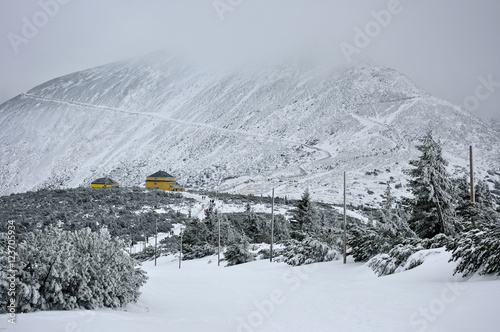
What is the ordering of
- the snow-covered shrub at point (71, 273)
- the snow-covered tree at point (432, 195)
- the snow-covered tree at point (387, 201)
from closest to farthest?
the snow-covered shrub at point (71, 273) < the snow-covered tree at point (432, 195) < the snow-covered tree at point (387, 201)

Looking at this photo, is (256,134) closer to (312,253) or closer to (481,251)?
(312,253)

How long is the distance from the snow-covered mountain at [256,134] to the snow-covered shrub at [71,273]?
213 feet

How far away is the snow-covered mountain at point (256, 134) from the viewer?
91562 mm

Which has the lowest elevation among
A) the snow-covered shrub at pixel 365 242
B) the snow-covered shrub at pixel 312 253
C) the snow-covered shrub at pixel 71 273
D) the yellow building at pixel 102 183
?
the snow-covered shrub at pixel 312 253

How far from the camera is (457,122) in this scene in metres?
106

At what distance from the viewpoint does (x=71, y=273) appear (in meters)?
7.57

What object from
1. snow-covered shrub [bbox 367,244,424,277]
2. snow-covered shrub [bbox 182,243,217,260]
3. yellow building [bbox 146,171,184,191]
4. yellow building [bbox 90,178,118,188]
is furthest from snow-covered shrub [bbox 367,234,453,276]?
yellow building [bbox 90,178,118,188]

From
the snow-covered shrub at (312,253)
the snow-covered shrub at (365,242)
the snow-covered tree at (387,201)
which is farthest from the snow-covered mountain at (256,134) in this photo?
the snow-covered shrub at (365,242)

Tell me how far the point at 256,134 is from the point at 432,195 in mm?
108407

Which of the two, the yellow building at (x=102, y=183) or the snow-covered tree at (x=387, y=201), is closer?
the snow-covered tree at (x=387, y=201)

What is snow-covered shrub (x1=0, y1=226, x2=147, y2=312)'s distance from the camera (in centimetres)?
712

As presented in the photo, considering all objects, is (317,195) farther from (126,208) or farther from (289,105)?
(289,105)

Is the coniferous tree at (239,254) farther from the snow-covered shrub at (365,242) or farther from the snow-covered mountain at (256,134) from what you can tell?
the snow-covered mountain at (256,134)

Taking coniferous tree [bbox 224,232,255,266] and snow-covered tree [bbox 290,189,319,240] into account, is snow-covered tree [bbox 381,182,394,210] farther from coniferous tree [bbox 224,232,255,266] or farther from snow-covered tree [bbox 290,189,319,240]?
coniferous tree [bbox 224,232,255,266]
